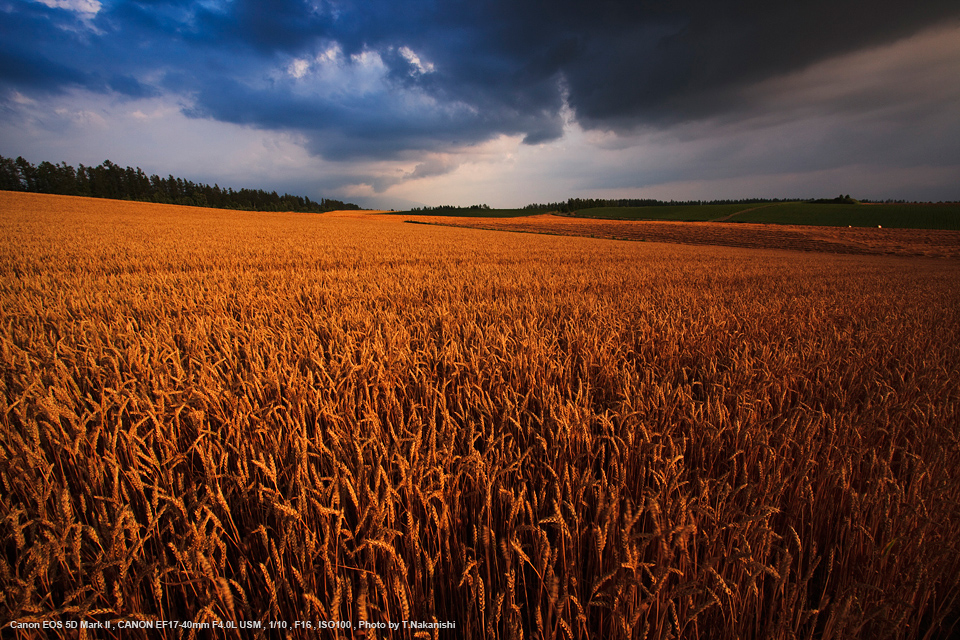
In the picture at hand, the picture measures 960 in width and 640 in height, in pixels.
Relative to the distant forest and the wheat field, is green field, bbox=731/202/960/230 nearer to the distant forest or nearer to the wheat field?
the wheat field

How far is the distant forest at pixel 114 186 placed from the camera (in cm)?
7931

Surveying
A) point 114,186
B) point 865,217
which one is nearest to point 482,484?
point 865,217

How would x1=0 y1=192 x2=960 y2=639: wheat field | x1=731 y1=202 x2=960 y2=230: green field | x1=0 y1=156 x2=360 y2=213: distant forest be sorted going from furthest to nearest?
x1=0 y1=156 x2=360 y2=213: distant forest
x1=731 y1=202 x2=960 y2=230: green field
x1=0 y1=192 x2=960 y2=639: wheat field

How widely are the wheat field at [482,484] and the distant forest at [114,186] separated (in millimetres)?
107342

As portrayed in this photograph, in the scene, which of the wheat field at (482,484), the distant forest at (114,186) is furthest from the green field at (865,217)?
the distant forest at (114,186)


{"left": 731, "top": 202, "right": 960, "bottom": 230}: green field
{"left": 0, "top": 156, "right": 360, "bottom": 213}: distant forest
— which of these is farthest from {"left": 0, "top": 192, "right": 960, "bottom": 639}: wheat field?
{"left": 0, "top": 156, "right": 360, "bottom": 213}: distant forest

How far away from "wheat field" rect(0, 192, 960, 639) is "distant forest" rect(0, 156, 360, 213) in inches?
4226

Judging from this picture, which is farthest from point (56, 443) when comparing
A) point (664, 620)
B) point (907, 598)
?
point (907, 598)

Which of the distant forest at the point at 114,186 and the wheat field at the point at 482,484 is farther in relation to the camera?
the distant forest at the point at 114,186

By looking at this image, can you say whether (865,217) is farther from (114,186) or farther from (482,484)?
(114,186)

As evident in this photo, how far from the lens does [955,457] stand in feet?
6.31

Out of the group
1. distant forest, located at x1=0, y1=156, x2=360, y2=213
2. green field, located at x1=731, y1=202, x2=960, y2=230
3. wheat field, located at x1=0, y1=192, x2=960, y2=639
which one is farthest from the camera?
distant forest, located at x1=0, y1=156, x2=360, y2=213

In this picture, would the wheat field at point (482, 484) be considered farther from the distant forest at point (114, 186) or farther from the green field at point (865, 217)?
the distant forest at point (114, 186)

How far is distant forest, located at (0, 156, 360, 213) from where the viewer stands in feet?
260
